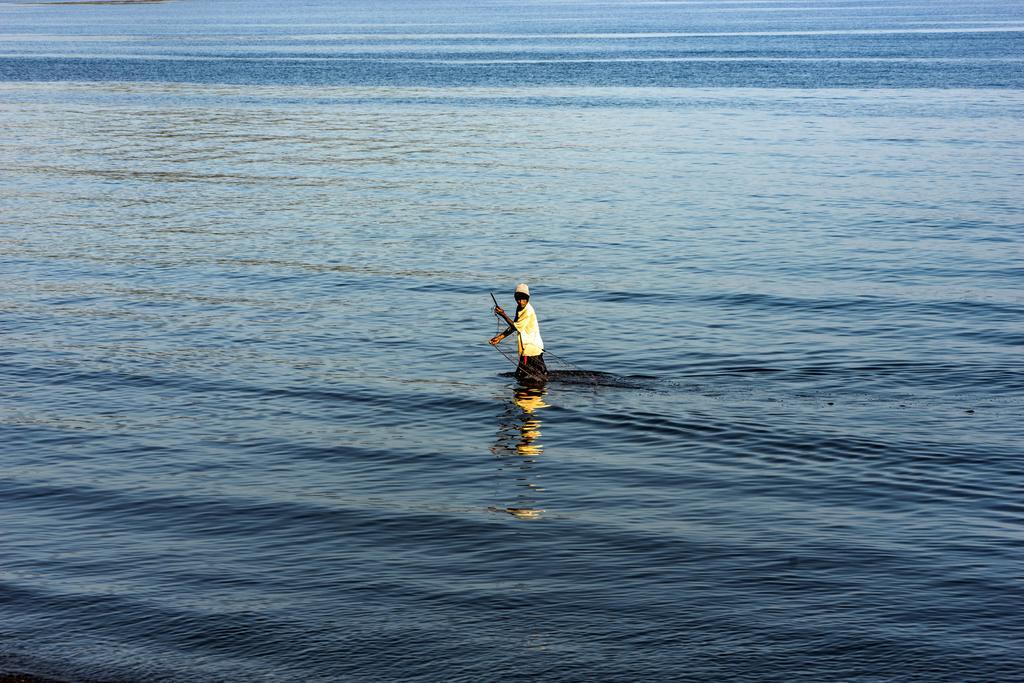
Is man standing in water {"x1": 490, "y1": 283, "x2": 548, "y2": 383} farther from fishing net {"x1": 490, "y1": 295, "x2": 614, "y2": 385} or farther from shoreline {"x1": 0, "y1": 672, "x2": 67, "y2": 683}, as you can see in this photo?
shoreline {"x1": 0, "y1": 672, "x2": 67, "y2": 683}

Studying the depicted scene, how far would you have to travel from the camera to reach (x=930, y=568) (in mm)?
14938

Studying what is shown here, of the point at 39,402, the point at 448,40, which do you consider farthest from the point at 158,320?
the point at 448,40

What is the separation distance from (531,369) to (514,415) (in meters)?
1.55

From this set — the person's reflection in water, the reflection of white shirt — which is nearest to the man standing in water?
the reflection of white shirt

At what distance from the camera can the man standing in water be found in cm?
2173

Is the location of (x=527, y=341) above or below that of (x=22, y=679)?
above

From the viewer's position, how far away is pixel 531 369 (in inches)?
902

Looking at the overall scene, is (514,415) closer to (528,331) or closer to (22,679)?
(528,331)

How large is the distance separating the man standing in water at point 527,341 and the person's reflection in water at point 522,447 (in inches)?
11.5

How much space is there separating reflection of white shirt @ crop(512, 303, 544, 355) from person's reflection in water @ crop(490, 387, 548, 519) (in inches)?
33.0

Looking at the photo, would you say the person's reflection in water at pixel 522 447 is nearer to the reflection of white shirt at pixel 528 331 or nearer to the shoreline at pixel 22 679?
the reflection of white shirt at pixel 528 331

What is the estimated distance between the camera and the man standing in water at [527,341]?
2173cm

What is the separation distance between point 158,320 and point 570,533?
1547cm

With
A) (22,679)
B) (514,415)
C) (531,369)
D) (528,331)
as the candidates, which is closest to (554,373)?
(531,369)
